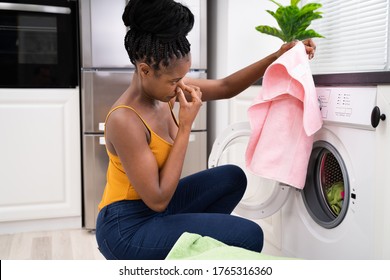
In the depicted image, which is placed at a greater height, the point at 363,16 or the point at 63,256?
the point at 363,16

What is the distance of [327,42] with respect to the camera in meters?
1.82

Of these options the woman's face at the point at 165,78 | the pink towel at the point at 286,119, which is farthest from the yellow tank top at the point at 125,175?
the pink towel at the point at 286,119

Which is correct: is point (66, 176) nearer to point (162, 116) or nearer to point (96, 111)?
point (96, 111)

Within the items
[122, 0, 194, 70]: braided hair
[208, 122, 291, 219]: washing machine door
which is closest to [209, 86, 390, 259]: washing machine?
[208, 122, 291, 219]: washing machine door

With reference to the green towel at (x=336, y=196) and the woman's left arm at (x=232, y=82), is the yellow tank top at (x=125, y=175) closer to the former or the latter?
the woman's left arm at (x=232, y=82)

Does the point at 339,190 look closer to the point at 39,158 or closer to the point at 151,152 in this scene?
the point at 151,152

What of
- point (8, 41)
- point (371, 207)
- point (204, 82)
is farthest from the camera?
point (8, 41)

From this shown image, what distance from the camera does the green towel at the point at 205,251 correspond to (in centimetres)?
94

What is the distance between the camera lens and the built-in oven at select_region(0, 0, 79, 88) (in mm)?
2354

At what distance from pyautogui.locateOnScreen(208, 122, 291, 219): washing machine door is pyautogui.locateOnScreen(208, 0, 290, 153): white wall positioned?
489 millimetres

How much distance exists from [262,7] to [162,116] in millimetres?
1092

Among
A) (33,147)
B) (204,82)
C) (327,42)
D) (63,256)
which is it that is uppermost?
(327,42)

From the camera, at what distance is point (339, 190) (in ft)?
5.00
